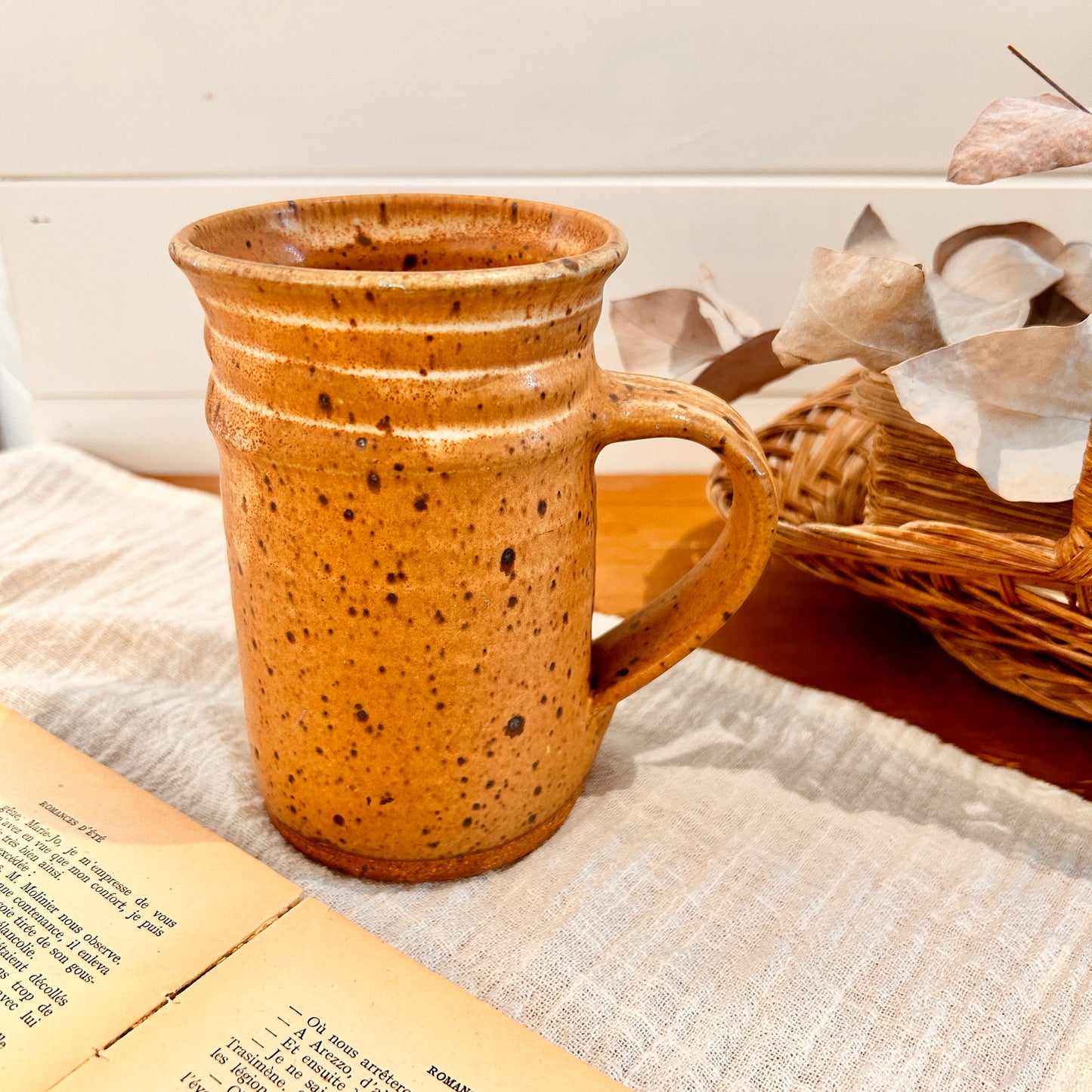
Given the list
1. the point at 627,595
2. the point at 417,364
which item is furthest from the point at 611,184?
the point at 417,364

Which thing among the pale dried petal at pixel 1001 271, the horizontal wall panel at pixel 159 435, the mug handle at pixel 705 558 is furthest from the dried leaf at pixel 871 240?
the horizontal wall panel at pixel 159 435

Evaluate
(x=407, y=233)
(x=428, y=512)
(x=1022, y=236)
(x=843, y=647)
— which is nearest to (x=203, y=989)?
(x=428, y=512)

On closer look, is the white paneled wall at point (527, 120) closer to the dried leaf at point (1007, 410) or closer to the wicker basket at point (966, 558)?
the wicker basket at point (966, 558)

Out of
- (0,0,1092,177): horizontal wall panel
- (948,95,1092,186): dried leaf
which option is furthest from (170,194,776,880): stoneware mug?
(0,0,1092,177): horizontal wall panel

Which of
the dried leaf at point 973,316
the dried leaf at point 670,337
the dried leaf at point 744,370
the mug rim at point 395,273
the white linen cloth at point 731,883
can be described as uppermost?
the mug rim at point 395,273

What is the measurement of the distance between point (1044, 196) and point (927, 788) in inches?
18.8

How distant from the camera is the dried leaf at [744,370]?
524mm

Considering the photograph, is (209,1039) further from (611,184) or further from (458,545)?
(611,184)

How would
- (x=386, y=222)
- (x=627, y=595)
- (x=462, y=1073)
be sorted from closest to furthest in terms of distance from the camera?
(x=462, y=1073) → (x=386, y=222) → (x=627, y=595)

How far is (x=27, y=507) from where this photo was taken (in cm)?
69

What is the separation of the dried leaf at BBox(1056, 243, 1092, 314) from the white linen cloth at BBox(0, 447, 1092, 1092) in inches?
8.1

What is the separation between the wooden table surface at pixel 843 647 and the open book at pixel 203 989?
0.28m

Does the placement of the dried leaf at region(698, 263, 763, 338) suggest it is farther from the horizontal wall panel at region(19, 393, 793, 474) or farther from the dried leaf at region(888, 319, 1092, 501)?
→ the horizontal wall panel at region(19, 393, 793, 474)

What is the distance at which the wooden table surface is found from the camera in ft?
1.63
